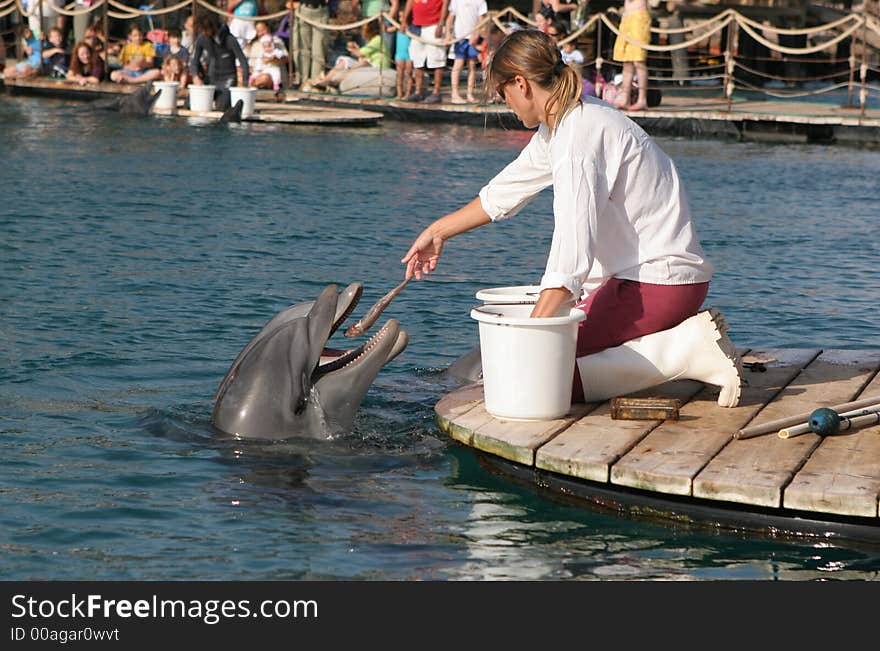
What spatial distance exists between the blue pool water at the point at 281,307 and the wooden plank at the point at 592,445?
227mm

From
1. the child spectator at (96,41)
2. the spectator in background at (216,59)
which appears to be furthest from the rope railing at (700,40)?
the spectator in background at (216,59)

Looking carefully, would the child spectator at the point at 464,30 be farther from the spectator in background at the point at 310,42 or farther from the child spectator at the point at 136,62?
the child spectator at the point at 136,62

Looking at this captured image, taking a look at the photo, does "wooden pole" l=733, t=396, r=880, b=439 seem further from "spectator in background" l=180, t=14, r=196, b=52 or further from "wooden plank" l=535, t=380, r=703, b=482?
"spectator in background" l=180, t=14, r=196, b=52

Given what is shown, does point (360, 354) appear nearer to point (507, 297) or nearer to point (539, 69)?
point (507, 297)

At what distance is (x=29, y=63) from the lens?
24531mm

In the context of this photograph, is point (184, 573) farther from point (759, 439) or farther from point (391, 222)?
point (391, 222)

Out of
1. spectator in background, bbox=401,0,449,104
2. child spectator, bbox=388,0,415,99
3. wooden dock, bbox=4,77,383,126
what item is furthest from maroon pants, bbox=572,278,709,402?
child spectator, bbox=388,0,415,99

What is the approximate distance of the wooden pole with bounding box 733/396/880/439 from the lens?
5.43 metres

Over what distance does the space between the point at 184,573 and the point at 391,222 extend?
8.02 m

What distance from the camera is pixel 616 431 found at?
554cm

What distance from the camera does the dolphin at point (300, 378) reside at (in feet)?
19.7

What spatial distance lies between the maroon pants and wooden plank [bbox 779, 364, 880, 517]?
0.79 metres
